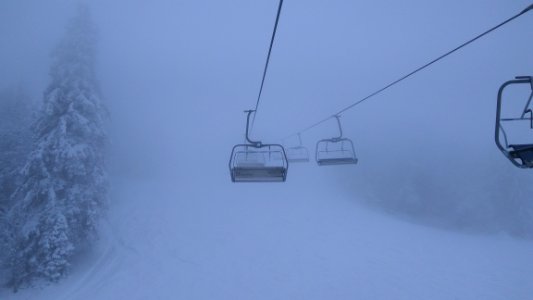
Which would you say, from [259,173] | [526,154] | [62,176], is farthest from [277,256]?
[526,154]

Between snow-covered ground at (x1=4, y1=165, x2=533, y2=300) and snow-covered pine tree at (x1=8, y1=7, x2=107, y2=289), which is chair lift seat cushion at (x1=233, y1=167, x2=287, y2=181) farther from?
snow-covered pine tree at (x1=8, y1=7, x2=107, y2=289)

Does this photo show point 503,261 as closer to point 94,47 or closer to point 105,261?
point 105,261

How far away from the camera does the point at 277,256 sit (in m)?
22.6

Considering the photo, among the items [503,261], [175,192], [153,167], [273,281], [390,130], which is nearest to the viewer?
[273,281]

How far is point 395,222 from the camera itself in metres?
33.3

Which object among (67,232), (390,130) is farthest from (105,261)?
(390,130)

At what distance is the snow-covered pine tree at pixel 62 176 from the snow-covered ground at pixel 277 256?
1771 millimetres

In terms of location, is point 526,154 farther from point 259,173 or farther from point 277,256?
point 277,256

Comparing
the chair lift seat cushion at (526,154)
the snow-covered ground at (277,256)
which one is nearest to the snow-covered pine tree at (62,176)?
the snow-covered ground at (277,256)

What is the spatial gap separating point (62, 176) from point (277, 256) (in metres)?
14.4

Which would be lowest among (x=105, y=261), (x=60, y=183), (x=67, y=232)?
(x=105, y=261)

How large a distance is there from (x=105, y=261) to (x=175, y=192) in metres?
20.3

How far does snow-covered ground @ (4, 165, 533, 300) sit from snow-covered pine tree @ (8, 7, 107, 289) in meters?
1.77

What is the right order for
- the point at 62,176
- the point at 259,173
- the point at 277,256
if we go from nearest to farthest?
the point at 259,173, the point at 62,176, the point at 277,256
